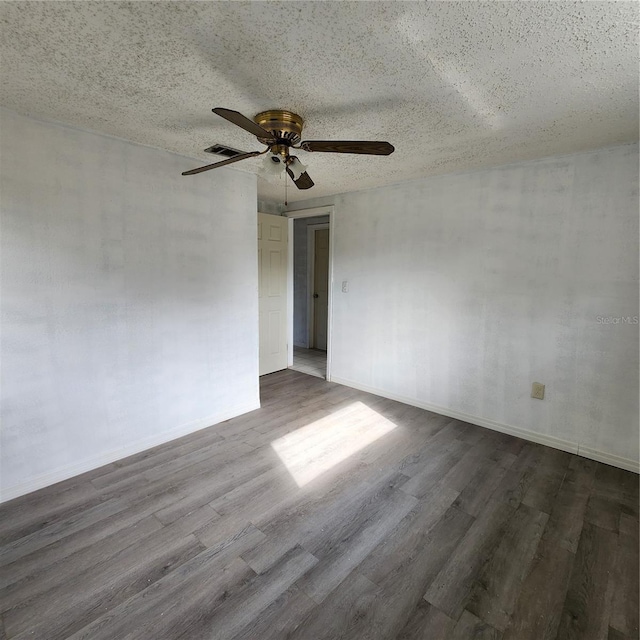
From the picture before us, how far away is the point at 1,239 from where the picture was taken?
2.01 m

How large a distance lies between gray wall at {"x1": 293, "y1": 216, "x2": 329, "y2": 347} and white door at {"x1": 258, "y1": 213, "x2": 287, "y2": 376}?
120 centimetres

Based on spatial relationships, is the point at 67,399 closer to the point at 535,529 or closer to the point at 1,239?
the point at 1,239

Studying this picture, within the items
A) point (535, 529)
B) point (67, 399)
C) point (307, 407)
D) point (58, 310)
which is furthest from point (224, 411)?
point (535, 529)

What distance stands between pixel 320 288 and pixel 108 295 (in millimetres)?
3752

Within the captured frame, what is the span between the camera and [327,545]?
183 cm

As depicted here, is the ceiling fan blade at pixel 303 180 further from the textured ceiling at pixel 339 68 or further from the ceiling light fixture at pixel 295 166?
the textured ceiling at pixel 339 68

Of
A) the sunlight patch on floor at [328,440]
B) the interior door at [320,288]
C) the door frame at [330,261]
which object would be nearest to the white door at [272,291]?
the door frame at [330,261]

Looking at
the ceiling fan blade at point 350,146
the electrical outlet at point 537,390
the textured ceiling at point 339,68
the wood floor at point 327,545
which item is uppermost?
the textured ceiling at point 339,68

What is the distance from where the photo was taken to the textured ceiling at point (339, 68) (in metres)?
1.23

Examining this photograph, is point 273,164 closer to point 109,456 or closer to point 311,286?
point 109,456

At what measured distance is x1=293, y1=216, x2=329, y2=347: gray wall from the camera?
583cm

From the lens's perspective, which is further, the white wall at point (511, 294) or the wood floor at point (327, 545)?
the white wall at point (511, 294)

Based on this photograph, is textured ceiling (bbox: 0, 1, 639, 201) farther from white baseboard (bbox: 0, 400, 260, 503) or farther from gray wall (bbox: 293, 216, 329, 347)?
gray wall (bbox: 293, 216, 329, 347)

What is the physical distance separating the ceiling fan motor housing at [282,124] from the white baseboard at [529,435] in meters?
2.68
